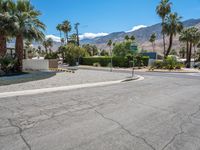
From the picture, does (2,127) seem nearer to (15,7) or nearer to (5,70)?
(5,70)

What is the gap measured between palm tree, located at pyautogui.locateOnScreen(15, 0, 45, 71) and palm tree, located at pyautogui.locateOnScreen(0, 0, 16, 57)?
0.54m

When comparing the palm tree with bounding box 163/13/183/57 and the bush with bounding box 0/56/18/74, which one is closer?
the bush with bounding box 0/56/18/74

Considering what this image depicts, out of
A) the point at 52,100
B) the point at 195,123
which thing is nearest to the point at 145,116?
the point at 195,123

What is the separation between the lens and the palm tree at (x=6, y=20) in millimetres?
18969

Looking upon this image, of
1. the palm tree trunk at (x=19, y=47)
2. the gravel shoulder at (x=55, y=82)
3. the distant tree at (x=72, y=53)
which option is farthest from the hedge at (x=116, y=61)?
the palm tree trunk at (x=19, y=47)

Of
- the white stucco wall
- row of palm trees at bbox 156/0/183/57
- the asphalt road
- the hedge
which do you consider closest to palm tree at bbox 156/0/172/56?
row of palm trees at bbox 156/0/183/57

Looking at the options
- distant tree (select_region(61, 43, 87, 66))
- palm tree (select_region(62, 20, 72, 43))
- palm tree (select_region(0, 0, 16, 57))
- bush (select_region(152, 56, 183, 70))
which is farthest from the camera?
palm tree (select_region(62, 20, 72, 43))

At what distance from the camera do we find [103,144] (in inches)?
171

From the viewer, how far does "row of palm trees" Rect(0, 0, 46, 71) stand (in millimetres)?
19062

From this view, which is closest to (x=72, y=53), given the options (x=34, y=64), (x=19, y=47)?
(x=34, y=64)

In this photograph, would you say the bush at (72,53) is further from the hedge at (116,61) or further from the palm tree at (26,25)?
the palm tree at (26,25)

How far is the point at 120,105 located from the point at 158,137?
3293 mm

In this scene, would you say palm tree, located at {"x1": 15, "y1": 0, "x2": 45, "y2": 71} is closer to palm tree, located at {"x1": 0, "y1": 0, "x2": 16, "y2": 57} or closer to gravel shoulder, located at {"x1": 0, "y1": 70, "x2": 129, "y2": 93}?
palm tree, located at {"x1": 0, "y1": 0, "x2": 16, "y2": 57}

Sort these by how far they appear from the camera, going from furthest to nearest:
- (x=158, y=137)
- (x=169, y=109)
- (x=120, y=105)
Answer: (x=120, y=105), (x=169, y=109), (x=158, y=137)
